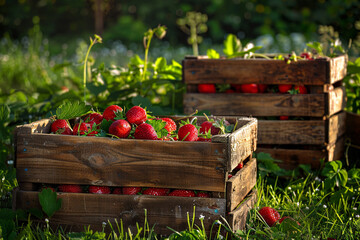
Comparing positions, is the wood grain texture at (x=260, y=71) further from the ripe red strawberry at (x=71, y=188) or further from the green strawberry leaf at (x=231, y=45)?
the ripe red strawberry at (x=71, y=188)

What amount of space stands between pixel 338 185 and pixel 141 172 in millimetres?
1003

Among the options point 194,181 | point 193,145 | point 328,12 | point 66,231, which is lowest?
point 66,231

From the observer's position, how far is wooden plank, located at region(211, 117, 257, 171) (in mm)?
1911

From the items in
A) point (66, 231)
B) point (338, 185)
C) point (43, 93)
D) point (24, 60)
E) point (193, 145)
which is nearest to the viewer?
point (193, 145)

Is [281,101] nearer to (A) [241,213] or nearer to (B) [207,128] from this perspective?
(B) [207,128]

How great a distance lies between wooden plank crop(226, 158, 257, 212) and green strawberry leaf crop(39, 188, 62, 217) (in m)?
0.64

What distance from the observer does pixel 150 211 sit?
1977 mm

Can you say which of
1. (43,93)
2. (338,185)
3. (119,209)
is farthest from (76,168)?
(43,93)

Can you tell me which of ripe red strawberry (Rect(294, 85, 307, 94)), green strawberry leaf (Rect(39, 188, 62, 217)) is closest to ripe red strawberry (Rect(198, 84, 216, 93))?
ripe red strawberry (Rect(294, 85, 307, 94))

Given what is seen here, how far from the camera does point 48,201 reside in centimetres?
198

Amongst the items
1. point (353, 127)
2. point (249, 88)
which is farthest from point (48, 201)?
point (353, 127)

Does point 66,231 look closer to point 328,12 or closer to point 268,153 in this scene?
point 268,153

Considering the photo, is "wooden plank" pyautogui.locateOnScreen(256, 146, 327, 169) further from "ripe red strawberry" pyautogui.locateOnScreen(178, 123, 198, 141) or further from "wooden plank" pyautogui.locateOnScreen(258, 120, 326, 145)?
"ripe red strawberry" pyautogui.locateOnScreen(178, 123, 198, 141)

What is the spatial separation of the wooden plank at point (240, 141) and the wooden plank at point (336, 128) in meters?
0.84
